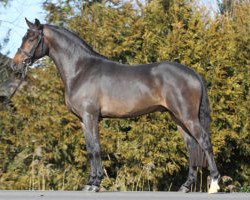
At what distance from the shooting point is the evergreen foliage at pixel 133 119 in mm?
10328

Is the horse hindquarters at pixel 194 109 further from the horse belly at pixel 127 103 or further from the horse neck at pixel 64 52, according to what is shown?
the horse neck at pixel 64 52

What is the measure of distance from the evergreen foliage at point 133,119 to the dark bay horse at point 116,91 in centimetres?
330

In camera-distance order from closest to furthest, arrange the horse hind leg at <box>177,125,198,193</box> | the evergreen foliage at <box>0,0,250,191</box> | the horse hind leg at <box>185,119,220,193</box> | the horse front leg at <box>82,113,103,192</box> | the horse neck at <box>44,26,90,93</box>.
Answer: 1. the horse hind leg at <box>185,119,220,193</box>
2. the horse front leg at <box>82,113,103,192</box>
3. the horse hind leg at <box>177,125,198,193</box>
4. the horse neck at <box>44,26,90,93</box>
5. the evergreen foliage at <box>0,0,250,191</box>

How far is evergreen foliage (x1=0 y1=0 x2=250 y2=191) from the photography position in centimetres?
1033

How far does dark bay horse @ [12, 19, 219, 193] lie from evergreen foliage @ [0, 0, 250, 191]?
3.30 meters

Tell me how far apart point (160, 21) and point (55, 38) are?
15.7 feet

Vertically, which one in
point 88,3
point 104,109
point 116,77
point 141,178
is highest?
point 88,3

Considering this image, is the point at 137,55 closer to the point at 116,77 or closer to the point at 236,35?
the point at 236,35

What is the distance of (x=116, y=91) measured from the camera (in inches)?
267

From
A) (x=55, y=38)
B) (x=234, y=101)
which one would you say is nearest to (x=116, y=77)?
(x=55, y=38)

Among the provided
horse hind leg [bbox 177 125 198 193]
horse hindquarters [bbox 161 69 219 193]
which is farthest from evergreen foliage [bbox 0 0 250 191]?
horse hindquarters [bbox 161 69 219 193]

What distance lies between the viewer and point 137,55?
10820mm

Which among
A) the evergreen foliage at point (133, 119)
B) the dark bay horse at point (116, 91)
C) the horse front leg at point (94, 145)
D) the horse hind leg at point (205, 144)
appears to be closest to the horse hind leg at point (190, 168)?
the dark bay horse at point (116, 91)

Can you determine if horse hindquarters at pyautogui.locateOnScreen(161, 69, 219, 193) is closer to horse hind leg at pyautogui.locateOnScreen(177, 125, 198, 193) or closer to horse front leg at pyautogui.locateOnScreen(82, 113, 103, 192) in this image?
horse hind leg at pyautogui.locateOnScreen(177, 125, 198, 193)
